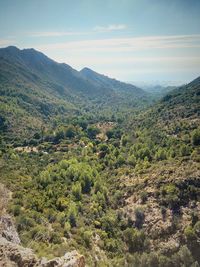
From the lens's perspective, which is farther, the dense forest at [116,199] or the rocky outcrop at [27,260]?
the dense forest at [116,199]

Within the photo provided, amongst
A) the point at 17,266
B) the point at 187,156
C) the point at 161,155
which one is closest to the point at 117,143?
the point at 161,155

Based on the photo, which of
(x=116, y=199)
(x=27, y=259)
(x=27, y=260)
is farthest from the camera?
(x=116, y=199)

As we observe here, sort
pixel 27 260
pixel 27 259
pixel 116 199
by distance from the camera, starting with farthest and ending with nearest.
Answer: pixel 116 199 → pixel 27 259 → pixel 27 260

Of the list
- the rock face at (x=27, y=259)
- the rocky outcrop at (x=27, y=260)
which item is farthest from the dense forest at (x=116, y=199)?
the rocky outcrop at (x=27, y=260)

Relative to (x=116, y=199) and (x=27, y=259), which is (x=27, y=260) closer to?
(x=27, y=259)

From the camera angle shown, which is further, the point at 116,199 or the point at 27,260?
the point at 116,199

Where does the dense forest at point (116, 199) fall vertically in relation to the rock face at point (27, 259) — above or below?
below

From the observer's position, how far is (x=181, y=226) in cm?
5950

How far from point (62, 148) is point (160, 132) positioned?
3915 centimetres

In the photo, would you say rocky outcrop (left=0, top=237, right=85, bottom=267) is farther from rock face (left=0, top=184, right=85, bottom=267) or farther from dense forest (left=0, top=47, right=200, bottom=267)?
dense forest (left=0, top=47, right=200, bottom=267)

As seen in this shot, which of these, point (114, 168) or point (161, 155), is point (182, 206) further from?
point (114, 168)

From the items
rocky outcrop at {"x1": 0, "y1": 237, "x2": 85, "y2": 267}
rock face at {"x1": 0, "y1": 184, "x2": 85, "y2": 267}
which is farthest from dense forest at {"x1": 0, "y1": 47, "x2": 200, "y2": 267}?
rocky outcrop at {"x1": 0, "y1": 237, "x2": 85, "y2": 267}

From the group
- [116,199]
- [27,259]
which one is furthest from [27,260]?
[116,199]

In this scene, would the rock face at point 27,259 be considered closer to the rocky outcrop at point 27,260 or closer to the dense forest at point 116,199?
the rocky outcrop at point 27,260
